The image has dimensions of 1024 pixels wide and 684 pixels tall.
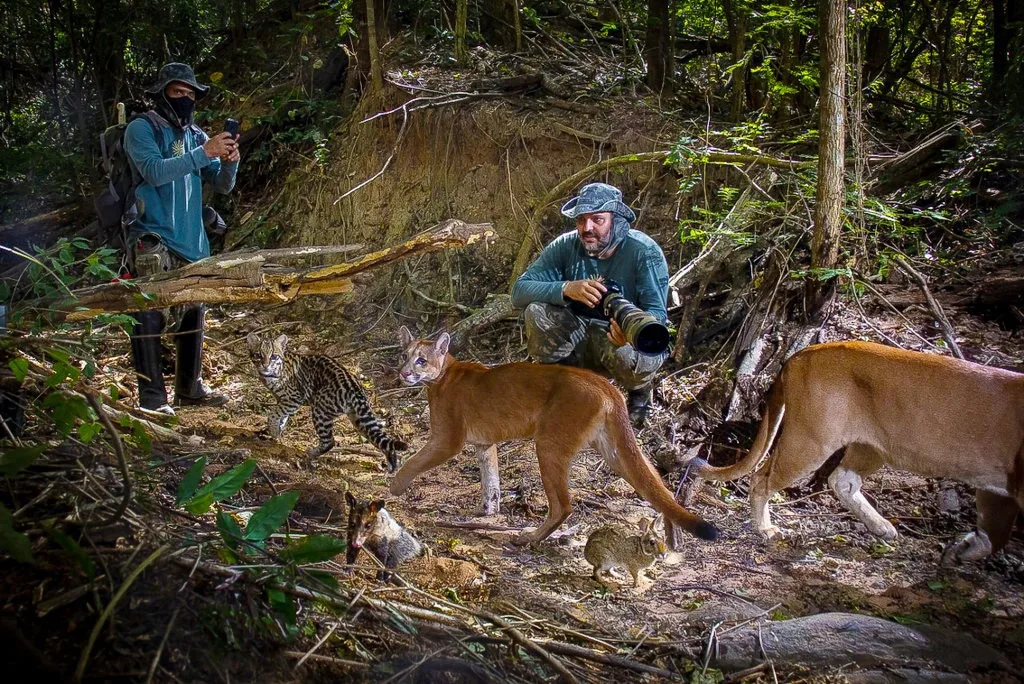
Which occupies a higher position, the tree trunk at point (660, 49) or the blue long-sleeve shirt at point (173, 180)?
the tree trunk at point (660, 49)

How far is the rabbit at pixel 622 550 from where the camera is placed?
4637mm

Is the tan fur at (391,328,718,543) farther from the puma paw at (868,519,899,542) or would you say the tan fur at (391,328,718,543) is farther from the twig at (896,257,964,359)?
the twig at (896,257,964,359)

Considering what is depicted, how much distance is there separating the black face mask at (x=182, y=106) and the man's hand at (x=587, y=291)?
3257 mm

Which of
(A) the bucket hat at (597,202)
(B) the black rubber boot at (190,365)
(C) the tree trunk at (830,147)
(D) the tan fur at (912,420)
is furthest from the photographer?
(B) the black rubber boot at (190,365)

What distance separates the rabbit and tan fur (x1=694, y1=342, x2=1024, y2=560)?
104 cm

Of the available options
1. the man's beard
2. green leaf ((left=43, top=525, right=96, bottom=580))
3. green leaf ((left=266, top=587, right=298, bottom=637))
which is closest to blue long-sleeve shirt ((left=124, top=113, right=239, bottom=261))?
the man's beard

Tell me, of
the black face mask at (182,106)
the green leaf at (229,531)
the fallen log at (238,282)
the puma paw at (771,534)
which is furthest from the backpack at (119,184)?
the puma paw at (771,534)

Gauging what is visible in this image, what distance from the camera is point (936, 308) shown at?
6.76 meters

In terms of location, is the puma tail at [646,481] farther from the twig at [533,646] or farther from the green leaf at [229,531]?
the green leaf at [229,531]

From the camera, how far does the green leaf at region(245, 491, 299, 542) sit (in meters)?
3.13

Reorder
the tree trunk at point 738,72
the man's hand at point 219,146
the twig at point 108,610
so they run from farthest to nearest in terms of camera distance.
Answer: the tree trunk at point 738,72, the man's hand at point 219,146, the twig at point 108,610

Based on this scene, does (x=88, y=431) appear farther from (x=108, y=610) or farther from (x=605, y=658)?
(x=605, y=658)

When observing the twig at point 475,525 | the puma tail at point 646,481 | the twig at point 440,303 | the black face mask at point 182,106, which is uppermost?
the black face mask at point 182,106

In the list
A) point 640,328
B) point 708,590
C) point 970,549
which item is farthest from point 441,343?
point 970,549
